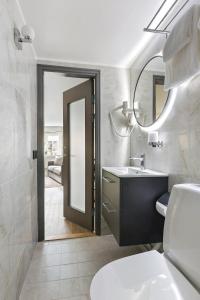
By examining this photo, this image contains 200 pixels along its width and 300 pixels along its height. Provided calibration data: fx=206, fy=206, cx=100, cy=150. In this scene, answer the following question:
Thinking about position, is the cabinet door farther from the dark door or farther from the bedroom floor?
the bedroom floor

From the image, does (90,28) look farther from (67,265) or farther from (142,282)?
(67,265)

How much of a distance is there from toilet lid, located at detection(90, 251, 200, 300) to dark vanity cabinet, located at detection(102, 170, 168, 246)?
55 cm

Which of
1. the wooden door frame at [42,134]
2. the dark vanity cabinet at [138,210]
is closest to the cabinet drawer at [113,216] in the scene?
the dark vanity cabinet at [138,210]

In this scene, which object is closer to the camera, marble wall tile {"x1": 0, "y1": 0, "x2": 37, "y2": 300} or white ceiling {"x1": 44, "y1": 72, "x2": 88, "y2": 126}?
marble wall tile {"x1": 0, "y1": 0, "x2": 37, "y2": 300}

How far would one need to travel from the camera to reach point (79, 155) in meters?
2.83

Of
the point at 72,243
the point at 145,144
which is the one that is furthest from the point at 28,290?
the point at 145,144

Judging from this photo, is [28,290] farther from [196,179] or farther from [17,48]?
[17,48]

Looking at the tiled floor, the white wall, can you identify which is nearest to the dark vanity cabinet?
the white wall

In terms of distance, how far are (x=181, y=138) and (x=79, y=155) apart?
158 centimetres

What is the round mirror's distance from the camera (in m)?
1.80

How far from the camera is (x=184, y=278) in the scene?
93 cm

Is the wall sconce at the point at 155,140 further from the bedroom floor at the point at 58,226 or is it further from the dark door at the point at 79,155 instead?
the bedroom floor at the point at 58,226

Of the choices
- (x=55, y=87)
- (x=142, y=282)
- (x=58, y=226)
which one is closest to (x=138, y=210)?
(x=142, y=282)

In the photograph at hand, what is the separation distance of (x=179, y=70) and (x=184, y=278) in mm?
1201
